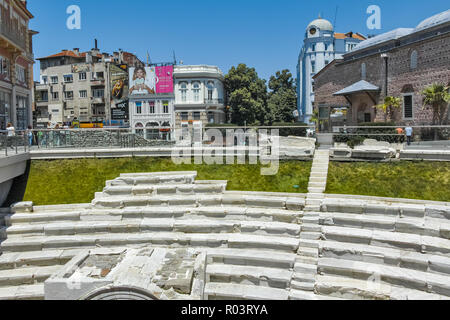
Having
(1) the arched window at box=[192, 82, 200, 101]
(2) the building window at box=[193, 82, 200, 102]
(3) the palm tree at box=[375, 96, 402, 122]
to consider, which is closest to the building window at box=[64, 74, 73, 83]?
(1) the arched window at box=[192, 82, 200, 101]

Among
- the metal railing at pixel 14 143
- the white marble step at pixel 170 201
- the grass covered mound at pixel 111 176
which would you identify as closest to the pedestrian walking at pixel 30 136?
the metal railing at pixel 14 143

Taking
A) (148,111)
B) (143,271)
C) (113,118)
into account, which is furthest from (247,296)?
(113,118)

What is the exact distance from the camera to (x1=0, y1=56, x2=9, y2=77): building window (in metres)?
24.8

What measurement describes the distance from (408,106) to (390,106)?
1327 millimetres

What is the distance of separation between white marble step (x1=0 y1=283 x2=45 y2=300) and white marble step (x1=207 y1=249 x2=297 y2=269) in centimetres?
455

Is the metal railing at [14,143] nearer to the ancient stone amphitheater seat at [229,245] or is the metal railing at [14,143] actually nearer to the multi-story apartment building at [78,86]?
the ancient stone amphitheater seat at [229,245]

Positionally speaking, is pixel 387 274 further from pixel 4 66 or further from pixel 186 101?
pixel 186 101

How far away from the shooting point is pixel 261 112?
54094 millimetres

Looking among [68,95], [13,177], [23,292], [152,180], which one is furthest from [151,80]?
[23,292]

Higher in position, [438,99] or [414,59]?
[414,59]

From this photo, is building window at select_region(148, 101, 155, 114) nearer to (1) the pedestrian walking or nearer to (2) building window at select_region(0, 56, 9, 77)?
(2) building window at select_region(0, 56, 9, 77)

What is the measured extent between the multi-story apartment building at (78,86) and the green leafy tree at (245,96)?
1597 cm

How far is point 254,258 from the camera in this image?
9727mm

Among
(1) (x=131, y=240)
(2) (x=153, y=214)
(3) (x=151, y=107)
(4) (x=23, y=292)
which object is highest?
(3) (x=151, y=107)
